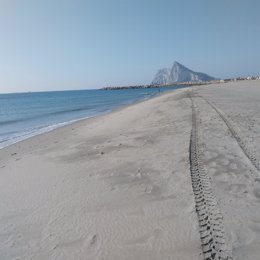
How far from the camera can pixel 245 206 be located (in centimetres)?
475

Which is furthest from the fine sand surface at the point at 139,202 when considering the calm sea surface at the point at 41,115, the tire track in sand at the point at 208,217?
the calm sea surface at the point at 41,115

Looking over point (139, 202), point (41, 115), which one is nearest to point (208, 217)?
point (139, 202)

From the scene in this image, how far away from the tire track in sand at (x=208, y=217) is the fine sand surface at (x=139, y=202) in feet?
0.04

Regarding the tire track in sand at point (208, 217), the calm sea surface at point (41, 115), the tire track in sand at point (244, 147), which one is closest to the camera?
the tire track in sand at point (208, 217)

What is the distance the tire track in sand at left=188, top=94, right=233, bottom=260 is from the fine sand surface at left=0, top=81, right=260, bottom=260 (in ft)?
0.04

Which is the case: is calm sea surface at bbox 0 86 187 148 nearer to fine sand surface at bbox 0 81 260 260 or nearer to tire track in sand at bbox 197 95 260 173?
fine sand surface at bbox 0 81 260 260

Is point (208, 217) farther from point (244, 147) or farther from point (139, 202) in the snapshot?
point (244, 147)

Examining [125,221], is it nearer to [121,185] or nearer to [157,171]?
[121,185]

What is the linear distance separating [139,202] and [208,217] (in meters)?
1.33

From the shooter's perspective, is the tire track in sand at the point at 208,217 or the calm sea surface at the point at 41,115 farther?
the calm sea surface at the point at 41,115

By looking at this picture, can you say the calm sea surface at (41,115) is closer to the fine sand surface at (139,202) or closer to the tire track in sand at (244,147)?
the fine sand surface at (139,202)

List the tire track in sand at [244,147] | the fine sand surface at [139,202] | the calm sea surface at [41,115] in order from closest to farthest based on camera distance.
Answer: the fine sand surface at [139,202] → the tire track in sand at [244,147] → the calm sea surface at [41,115]

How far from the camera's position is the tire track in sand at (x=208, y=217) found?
366 cm

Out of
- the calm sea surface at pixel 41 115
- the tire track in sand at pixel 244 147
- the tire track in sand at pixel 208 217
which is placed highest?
the tire track in sand at pixel 208 217
